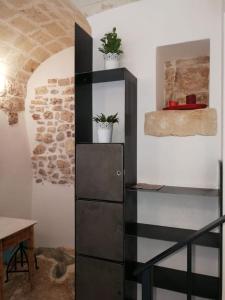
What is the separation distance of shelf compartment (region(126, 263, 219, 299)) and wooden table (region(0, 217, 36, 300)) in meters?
1.08

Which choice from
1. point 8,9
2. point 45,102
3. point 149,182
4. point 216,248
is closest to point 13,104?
point 45,102

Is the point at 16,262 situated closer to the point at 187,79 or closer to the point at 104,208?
the point at 104,208

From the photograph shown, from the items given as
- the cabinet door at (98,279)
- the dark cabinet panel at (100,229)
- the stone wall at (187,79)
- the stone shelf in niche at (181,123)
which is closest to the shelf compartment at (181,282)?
the cabinet door at (98,279)

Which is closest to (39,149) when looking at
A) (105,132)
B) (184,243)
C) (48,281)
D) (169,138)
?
(48,281)

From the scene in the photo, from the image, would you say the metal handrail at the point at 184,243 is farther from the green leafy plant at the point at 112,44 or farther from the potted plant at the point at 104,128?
the green leafy plant at the point at 112,44

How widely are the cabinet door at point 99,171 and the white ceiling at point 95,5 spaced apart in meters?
1.19

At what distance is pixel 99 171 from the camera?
1752 mm

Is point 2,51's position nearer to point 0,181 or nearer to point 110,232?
point 0,181

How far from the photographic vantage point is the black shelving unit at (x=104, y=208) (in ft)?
5.56

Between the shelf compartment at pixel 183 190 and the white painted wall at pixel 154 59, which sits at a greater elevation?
the white painted wall at pixel 154 59

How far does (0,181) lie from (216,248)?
7.75ft

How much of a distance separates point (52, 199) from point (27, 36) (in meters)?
2.00

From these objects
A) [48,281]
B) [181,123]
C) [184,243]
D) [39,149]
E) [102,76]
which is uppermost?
[102,76]

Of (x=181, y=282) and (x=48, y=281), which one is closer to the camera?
(x=181, y=282)
